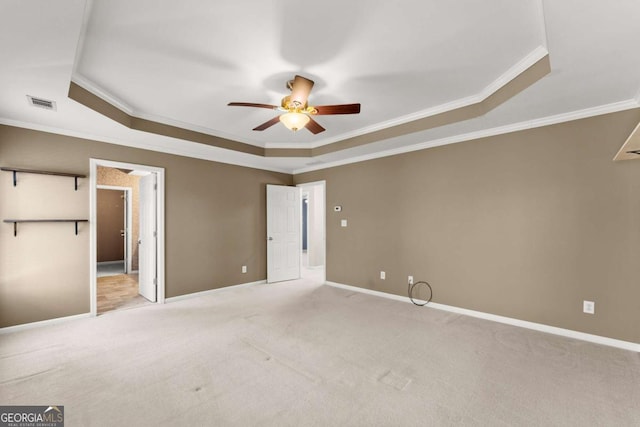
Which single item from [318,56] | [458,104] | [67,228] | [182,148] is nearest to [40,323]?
[67,228]

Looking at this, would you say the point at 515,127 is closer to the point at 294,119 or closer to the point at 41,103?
the point at 294,119

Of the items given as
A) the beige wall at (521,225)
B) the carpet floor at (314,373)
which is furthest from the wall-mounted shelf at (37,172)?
the beige wall at (521,225)

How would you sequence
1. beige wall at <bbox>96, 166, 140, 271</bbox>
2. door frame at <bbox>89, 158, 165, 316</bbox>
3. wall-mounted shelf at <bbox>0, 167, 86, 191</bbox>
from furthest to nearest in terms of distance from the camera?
beige wall at <bbox>96, 166, 140, 271</bbox>, door frame at <bbox>89, 158, 165, 316</bbox>, wall-mounted shelf at <bbox>0, 167, 86, 191</bbox>

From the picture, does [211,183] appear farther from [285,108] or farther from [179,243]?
[285,108]

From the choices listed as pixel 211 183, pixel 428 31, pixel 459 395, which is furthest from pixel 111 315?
pixel 428 31

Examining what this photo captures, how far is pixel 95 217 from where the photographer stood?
12.3 ft

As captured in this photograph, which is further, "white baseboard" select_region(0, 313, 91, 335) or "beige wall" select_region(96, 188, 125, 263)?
"beige wall" select_region(96, 188, 125, 263)

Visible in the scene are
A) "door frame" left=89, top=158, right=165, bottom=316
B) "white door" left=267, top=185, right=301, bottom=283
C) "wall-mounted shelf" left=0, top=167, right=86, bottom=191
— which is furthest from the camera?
"white door" left=267, top=185, right=301, bottom=283

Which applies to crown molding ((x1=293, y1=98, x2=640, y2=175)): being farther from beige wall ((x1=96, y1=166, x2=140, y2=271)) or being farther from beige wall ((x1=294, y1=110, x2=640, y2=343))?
beige wall ((x1=96, y1=166, x2=140, y2=271))

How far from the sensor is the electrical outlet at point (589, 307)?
2.97m

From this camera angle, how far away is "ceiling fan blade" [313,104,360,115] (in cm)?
253

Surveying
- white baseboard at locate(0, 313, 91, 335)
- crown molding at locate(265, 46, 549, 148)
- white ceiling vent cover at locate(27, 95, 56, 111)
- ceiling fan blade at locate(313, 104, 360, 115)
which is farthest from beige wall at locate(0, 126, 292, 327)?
ceiling fan blade at locate(313, 104, 360, 115)

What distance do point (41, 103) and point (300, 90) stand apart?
8.45 ft

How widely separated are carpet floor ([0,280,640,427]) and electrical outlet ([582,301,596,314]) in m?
0.36
